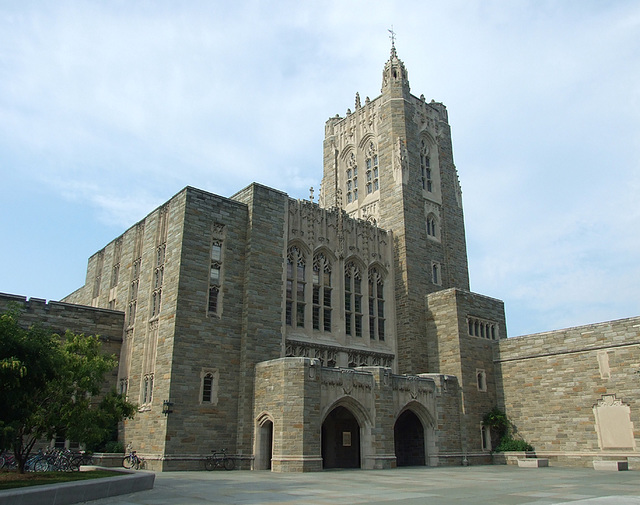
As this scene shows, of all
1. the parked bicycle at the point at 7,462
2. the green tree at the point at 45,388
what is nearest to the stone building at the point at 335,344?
the parked bicycle at the point at 7,462

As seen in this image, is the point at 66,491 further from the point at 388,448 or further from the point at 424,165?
the point at 424,165

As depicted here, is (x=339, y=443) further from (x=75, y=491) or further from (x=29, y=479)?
(x=75, y=491)

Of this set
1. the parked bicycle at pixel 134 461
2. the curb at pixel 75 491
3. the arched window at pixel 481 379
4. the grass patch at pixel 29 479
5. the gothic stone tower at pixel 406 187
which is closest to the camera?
the curb at pixel 75 491

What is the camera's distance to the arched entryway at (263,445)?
1006 inches

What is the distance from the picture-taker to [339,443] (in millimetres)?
29641

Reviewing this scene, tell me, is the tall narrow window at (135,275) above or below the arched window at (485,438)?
above

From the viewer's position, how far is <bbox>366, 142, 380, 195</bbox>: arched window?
40.1 m

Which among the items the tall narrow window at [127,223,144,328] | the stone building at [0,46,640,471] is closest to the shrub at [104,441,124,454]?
the stone building at [0,46,640,471]

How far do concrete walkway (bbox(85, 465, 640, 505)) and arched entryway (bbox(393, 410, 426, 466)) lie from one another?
11.4m

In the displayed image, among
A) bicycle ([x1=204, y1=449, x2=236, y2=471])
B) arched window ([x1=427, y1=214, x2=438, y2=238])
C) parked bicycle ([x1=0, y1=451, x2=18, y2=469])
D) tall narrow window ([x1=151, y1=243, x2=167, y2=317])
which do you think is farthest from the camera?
arched window ([x1=427, y1=214, x2=438, y2=238])

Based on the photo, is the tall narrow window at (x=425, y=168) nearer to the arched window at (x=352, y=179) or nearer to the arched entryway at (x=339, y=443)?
the arched window at (x=352, y=179)

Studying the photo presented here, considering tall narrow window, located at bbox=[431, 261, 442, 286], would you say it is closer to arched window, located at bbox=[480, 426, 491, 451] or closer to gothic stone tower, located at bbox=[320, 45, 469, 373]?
gothic stone tower, located at bbox=[320, 45, 469, 373]

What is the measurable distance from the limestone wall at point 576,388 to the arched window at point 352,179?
613 inches

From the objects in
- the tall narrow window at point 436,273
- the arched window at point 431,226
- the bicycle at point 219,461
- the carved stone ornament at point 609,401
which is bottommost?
the bicycle at point 219,461
